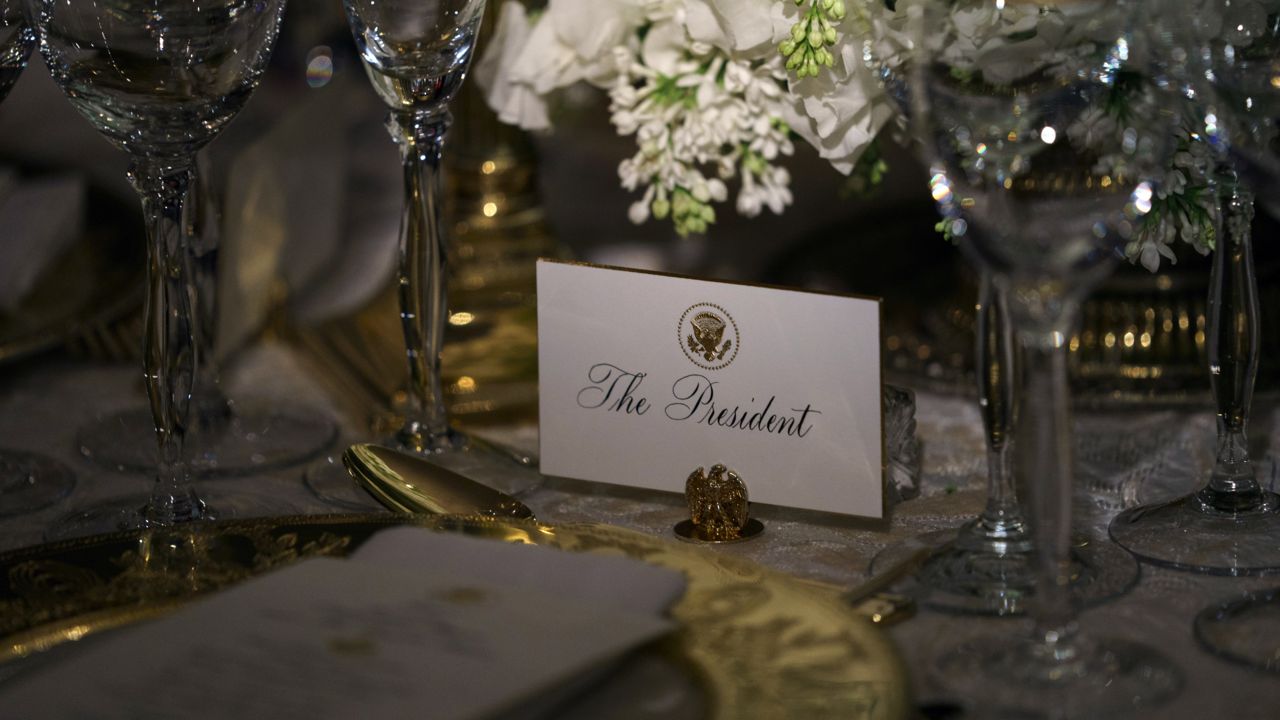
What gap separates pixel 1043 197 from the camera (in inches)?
20.5

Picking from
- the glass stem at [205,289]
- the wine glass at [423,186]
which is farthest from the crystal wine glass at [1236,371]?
the glass stem at [205,289]

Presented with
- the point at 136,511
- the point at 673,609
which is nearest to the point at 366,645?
the point at 673,609

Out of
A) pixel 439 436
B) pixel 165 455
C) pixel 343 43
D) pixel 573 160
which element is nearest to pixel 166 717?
pixel 165 455

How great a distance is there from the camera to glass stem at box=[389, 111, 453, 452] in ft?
2.72

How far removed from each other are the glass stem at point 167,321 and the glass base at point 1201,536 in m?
0.48

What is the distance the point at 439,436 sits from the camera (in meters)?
0.87

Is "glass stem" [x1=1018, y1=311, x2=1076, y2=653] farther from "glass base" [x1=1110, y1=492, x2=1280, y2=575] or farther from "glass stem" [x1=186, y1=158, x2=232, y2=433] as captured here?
"glass stem" [x1=186, y1=158, x2=232, y2=433]

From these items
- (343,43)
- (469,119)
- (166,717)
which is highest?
(343,43)

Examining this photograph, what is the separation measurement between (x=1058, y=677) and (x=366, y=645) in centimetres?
26

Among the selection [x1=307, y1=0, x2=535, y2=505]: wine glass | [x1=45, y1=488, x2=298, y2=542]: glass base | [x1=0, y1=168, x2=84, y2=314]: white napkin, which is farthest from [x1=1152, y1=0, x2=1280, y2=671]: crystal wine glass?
[x1=0, y1=168, x2=84, y2=314]: white napkin

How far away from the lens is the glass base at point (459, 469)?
818 millimetres

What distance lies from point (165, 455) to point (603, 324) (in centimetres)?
24

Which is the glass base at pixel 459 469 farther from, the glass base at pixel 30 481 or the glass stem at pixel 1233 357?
the glass stem at pixel 1233 357

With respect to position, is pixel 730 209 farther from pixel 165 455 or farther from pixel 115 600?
pixel 115 600
